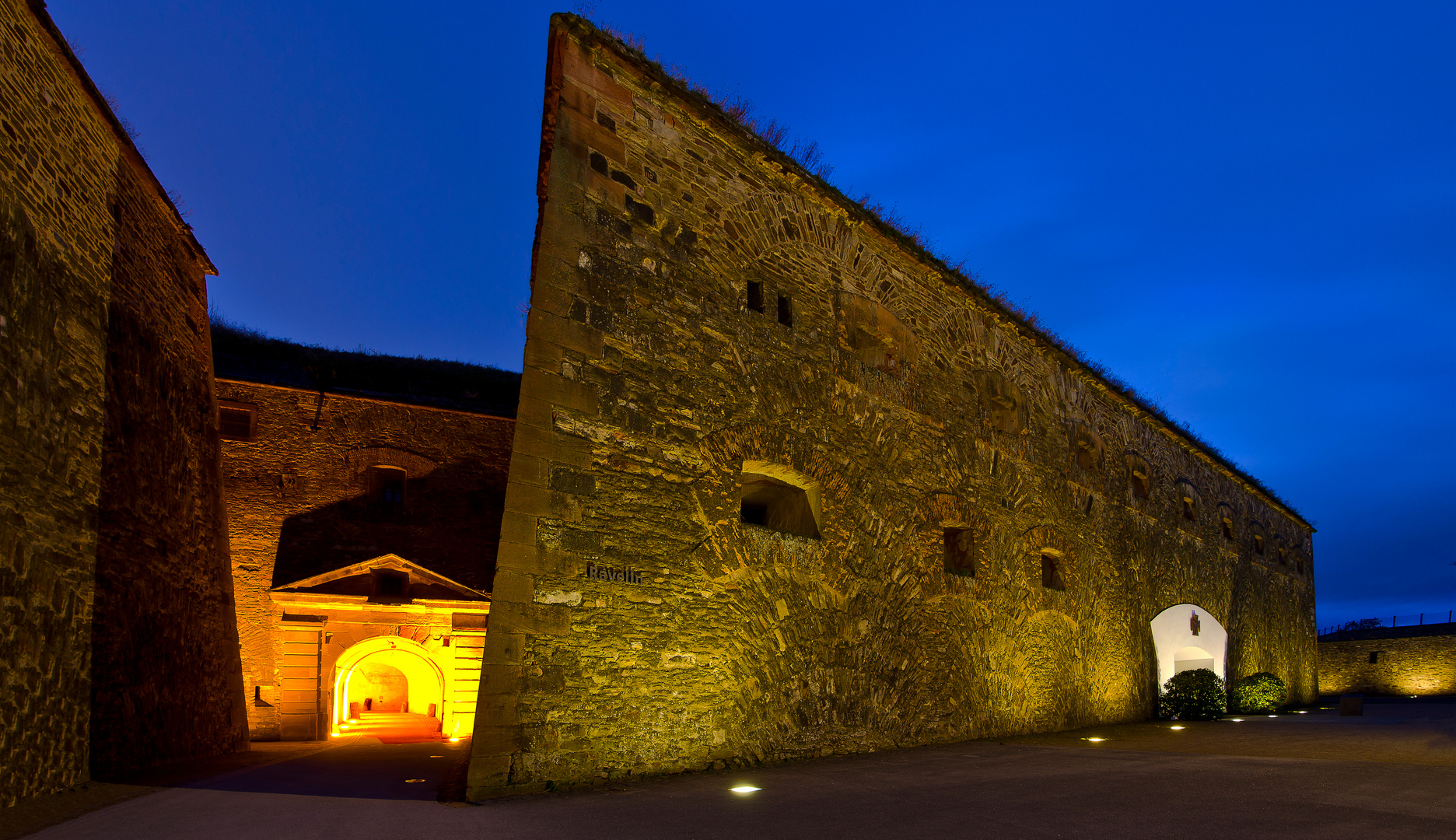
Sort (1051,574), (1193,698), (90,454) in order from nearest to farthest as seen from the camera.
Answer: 1. (90,454)
2. (1051,574)
3. (1193,698)

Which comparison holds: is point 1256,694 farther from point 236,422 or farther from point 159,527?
point 236,422

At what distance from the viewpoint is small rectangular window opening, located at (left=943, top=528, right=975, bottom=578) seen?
10.3 metres

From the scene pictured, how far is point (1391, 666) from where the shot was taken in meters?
25.2

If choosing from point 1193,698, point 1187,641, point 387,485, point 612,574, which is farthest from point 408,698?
point 1187,641

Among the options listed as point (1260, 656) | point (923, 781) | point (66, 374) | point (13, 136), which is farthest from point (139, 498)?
point (1260, 656)

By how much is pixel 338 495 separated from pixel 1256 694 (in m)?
18.4

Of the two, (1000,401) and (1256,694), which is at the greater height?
(1000,401)

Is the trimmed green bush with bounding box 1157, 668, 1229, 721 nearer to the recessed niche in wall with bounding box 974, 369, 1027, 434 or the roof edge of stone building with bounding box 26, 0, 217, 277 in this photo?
the recessed niche in wall with bounding box 974, 369, 1027, 434

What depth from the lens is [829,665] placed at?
7902 millimetres

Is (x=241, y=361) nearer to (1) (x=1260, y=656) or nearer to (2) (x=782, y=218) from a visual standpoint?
(2) (x=782, y=218)

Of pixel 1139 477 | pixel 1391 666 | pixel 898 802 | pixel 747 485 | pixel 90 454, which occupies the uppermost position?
pixel 1139 477

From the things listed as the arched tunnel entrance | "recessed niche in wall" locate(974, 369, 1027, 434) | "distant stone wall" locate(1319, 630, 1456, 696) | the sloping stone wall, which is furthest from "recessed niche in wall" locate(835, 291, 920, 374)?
"distant stone wall" locate(1319, 630, 1456, 696)

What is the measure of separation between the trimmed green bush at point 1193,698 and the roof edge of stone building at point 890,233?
4.78m

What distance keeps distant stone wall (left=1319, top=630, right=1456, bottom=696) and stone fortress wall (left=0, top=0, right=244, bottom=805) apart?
101 feet
